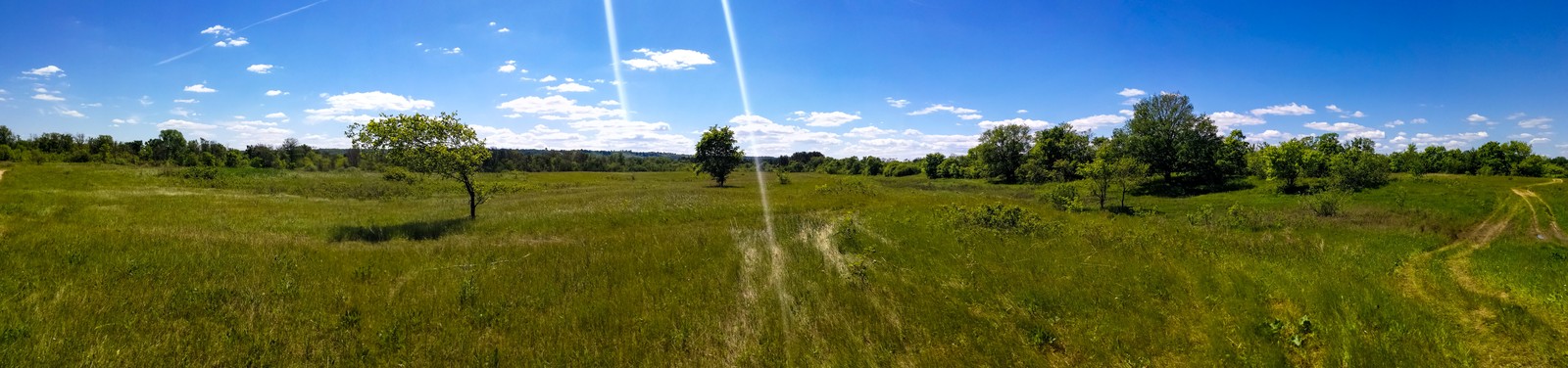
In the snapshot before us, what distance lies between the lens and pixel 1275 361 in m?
5.60

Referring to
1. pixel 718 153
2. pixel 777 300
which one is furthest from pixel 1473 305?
pixel 718 153

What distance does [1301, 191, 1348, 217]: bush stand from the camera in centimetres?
3066

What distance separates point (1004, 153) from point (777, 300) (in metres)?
84.7

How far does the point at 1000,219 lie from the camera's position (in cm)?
1525

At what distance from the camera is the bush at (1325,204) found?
3066 centimetres

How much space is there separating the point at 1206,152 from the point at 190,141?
644ft

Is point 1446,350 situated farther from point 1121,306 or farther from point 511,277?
point 511,277

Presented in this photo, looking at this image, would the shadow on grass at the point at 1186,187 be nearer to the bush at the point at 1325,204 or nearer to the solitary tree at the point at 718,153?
the bush at the point at 1325,204

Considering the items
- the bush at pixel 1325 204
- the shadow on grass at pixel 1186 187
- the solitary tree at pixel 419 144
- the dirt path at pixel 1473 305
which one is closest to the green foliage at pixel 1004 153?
the shadow on grass at pixel 1186 187

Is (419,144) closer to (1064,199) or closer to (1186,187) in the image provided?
(1064,199)

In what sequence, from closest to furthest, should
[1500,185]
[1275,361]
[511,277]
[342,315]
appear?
[1275,361] → [342,315] → [511,277] → [1500,185]

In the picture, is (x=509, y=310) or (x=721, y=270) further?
(x=721, y=270)

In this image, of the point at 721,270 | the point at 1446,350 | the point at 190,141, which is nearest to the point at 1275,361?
the point at 1446,350

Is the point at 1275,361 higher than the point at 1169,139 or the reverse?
the reverse
